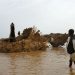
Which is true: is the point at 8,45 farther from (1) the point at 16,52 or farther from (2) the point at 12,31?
(2) the point at 12,31

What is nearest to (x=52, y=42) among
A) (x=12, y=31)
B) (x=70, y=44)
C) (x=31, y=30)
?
(x=31, y=30)

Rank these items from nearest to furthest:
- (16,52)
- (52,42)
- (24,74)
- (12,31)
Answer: (24,74) → (16,52) → (12,31) → (52,42)

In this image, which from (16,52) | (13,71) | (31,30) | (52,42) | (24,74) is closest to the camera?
(24,74)

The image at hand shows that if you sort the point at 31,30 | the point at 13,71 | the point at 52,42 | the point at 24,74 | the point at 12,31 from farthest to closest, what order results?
1. the point at 52,42
2. the point at 31,30
3. the point at 12,31
4. the point at 13,71
5. the point at 24,74

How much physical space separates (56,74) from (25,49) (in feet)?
41.8

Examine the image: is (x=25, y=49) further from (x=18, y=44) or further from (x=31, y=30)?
(x=31, y=30)

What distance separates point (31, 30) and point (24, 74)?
653 inches

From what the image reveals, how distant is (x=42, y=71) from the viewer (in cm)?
1343

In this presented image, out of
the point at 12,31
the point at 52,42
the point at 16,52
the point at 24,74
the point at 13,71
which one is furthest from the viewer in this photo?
the point at 52,42

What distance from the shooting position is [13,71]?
13.4m

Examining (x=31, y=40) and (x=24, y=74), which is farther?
(x=31, y=40)

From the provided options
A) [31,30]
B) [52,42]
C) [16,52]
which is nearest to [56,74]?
[16,52]

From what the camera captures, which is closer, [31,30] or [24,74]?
[24,74]

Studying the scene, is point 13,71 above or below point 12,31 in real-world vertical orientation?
below
